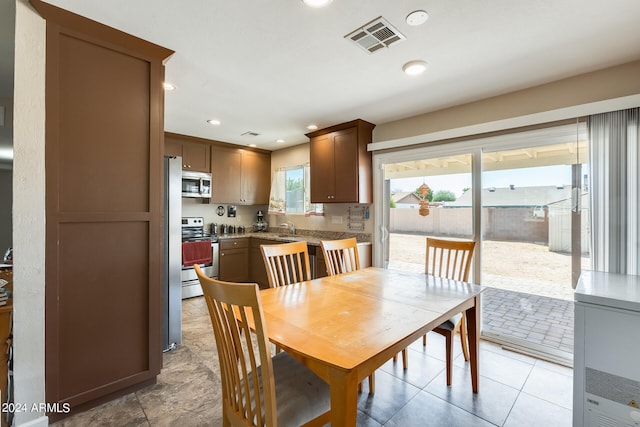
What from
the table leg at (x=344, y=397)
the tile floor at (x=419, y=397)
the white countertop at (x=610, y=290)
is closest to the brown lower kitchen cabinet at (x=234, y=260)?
the tile floor at (x=419, y=397)

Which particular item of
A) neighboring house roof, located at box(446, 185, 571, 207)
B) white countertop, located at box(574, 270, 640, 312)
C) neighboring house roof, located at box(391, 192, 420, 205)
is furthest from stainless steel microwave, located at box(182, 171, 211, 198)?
white countertop, located at box(574, 270, 640, 312)

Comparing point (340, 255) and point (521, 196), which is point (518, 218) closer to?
point (521, 196)

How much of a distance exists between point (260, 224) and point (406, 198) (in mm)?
2883

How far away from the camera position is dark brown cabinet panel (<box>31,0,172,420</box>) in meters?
1.61

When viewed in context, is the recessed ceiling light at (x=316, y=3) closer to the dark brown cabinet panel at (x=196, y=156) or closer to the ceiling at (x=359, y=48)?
the ceiling at (x=359, y=48)

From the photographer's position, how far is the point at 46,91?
1.58 m

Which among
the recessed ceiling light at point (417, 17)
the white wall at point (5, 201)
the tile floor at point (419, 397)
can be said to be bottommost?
the tile floor at point (419, 397)

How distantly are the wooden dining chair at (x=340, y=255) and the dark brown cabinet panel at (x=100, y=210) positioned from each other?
1.26 meters

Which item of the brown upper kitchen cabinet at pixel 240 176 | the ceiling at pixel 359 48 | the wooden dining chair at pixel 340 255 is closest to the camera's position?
the ceiling at pixel 359 48

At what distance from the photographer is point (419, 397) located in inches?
75.1

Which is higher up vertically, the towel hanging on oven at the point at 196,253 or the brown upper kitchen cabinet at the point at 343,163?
the brown upper kitchen cabinet at the point at 343,163

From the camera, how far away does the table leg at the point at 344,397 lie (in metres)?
0.96

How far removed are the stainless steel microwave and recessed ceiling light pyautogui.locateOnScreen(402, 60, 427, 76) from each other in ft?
10.9

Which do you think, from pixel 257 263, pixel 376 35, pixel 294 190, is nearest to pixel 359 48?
pixel 376 35
